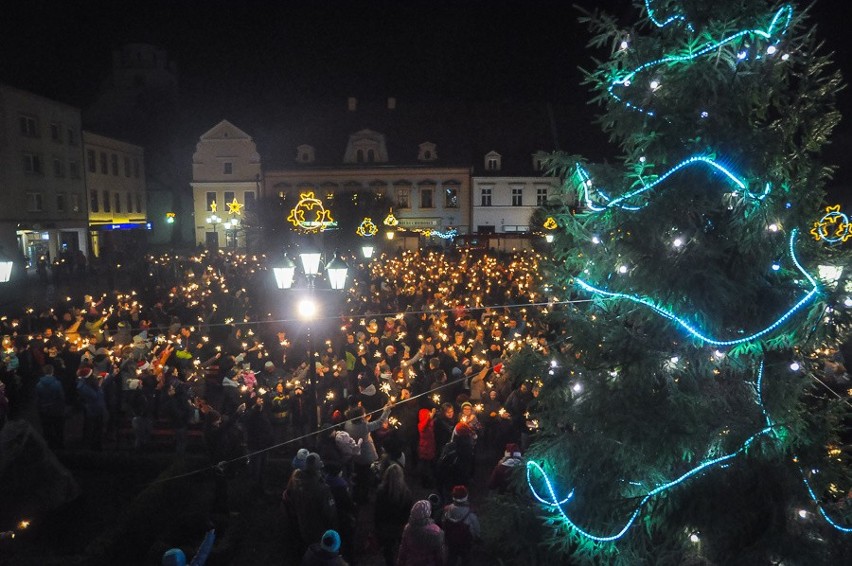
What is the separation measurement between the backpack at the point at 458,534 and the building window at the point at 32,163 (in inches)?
1401

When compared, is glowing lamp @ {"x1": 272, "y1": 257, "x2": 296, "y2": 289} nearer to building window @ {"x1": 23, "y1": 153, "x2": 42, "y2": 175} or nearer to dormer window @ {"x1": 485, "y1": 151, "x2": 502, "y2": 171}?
building window @ {"x1": 23, "y1": 153, "x2": 42, "y2": 175}

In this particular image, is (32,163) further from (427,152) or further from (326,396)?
(326,396)

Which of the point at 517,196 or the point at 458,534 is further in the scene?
the point at 517,196

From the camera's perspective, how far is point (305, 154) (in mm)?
48094

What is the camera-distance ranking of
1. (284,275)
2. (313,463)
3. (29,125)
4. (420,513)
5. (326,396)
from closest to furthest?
(420,513) < (313,463) < (284,275) < (326,396) < (29,125)

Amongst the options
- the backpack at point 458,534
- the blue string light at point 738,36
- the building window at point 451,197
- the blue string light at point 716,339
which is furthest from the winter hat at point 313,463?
the building window at point 451,197

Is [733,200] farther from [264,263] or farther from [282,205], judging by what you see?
[282,205]

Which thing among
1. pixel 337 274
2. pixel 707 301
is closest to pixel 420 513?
pixel 707 301

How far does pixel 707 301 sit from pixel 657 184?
854 mm

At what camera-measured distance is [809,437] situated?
4254 millimetres

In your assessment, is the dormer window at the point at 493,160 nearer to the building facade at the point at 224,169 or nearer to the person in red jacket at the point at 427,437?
the building facade at the point at 224,169

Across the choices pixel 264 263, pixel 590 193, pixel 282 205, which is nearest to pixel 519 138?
pixel 282 205

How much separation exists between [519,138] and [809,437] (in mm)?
46190

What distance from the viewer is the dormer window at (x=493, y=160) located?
156 ft
